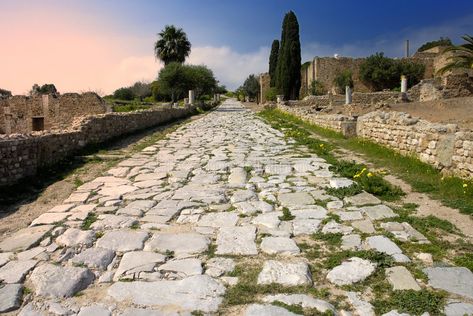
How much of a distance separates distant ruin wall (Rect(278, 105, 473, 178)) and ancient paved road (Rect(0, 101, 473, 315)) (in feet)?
5.71

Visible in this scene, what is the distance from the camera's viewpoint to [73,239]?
3.98 metres

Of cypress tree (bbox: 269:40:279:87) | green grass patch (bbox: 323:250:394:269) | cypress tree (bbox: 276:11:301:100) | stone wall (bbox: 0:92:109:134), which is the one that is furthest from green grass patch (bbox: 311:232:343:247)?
cypress tree (bbox: 269:40:279:87)

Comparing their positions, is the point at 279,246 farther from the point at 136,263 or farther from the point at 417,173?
the point at 417,173

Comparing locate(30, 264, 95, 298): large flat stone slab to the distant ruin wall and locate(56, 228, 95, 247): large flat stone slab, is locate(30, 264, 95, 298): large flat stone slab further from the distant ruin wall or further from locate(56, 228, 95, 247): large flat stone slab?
the distant ruin wall

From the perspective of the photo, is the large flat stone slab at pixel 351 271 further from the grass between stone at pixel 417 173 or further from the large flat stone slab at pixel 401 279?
the grass between stone at pixel 417 173

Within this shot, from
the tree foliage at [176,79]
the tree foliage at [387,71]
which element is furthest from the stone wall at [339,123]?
the tree foliage at [387,71]

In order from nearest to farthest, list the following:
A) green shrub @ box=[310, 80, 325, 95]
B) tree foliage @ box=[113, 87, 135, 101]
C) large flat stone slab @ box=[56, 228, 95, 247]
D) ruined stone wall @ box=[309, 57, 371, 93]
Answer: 1. large flat stone slab @ box=[56, 228, 95, 247]
2. green shrub @ box=[310, 80, 325, 95]
3. ruined stone wall @ box=[309, 57, 371, 93]
4. tree foliage @ box=[113, 87, 135, 101]

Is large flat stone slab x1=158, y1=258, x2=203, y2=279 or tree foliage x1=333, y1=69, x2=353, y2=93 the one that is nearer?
large flat stone slab x1=158, y1=258, x2=203, y2=279

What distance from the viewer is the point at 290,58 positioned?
115 feet

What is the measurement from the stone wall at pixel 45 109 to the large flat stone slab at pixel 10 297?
71.9 feet

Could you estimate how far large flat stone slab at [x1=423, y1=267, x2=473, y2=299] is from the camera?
284cm

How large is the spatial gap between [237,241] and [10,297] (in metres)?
1.95

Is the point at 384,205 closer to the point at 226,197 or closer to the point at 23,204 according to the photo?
the point at 226,197

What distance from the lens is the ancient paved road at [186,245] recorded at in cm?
282
